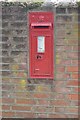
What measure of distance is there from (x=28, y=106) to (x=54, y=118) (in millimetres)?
359

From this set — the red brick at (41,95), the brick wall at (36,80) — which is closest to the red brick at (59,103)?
the brick wall at (36,80)

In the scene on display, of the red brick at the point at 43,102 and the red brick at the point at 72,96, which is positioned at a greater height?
the red brick at the point at 72,96

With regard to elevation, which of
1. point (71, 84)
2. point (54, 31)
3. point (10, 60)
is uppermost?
point (54, 31)

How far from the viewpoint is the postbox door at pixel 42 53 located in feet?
13.4

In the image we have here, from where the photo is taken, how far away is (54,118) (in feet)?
13.9

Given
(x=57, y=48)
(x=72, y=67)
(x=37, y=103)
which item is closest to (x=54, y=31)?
(x=57, y=48)

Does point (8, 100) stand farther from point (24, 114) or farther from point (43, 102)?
point (43, 102)

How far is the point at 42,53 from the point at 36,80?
354mm

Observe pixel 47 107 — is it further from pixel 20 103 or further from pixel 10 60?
pixel 10 60

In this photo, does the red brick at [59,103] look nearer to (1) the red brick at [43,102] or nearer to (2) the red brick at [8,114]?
(1) the red brick at [43,102]

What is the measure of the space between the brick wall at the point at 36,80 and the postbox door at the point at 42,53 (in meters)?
0.08

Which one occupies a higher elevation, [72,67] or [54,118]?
[72,67]

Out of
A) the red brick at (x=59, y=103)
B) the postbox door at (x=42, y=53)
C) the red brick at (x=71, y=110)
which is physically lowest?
the red brick at (x=71, y=110)

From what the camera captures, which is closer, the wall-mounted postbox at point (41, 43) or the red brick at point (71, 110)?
the wall-mounted postbox at point (41, 43)
